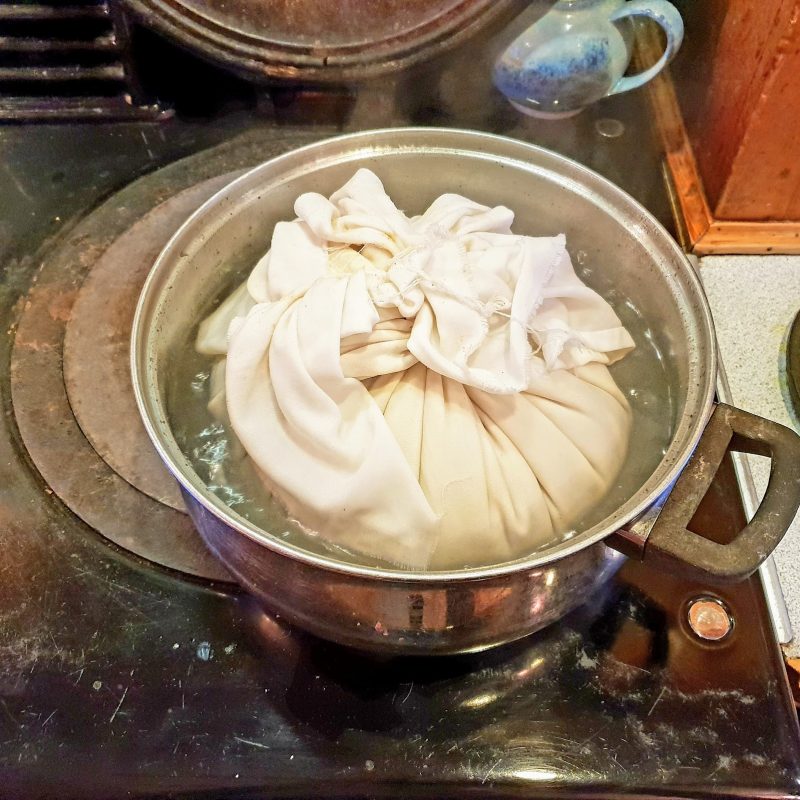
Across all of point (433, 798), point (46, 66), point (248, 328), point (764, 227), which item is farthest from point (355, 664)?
point (46, 66)

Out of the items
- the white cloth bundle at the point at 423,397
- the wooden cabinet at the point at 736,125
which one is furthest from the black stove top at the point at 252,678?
the wooden cabinet at the point at 736,125

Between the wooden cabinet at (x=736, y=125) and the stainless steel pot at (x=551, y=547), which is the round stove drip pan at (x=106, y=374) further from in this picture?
the wooden cabinet at (x=736, y=125)

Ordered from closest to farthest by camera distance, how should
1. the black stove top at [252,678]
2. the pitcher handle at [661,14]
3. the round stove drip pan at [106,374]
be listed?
the black stove top at [252,678], the round stove drip pan at [106,374], the pitcher handle at [661,14]

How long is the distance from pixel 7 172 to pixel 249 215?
1.42 feet

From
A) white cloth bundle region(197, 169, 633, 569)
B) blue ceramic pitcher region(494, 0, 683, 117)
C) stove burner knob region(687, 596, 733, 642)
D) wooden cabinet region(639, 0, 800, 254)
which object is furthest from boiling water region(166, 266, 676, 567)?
blue ceramic pitcher region(494, 0, 683, 117)

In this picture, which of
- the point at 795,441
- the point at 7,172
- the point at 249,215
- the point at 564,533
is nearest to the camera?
the point at 795,441

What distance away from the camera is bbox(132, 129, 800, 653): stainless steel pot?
0.57m

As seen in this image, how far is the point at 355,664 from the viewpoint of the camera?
2.34 ft

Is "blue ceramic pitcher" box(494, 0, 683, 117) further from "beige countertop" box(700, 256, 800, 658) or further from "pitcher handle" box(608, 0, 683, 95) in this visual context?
"beige countertop" box(700, 256, 800, 658)

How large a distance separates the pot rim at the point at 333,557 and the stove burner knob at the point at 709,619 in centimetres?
18

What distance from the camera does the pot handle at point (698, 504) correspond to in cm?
57

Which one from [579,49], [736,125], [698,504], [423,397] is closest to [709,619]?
[698,504]

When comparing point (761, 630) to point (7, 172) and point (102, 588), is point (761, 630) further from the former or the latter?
point (7, 172)

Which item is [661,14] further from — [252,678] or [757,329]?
[252,678]
